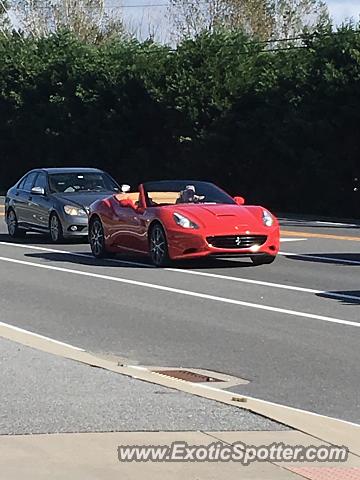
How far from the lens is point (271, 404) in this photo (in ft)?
28.6

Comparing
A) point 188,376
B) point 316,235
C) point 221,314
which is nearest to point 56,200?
point 316,235

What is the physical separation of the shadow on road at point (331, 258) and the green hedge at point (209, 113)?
41.7 feet

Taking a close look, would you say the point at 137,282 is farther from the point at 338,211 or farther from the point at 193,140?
the point at 193,140

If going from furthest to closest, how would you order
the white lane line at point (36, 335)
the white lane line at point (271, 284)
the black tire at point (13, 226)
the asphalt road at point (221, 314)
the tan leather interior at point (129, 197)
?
the black tire at point (13, 226) → the tan leather interior at point (129, 197) → the white lane line at point (271, 284) → the white lane line at point (36, 335) → the asphalt road at point (221, 314)

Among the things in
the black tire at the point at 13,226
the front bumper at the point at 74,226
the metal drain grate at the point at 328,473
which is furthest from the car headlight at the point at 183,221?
the metal drain grate at the point at 328,473

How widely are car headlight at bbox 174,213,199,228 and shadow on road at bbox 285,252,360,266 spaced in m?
2.53

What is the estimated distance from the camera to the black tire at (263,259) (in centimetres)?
1847

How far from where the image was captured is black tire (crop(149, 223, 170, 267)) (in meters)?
18.3

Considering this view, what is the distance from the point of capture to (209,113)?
3731 centimetres

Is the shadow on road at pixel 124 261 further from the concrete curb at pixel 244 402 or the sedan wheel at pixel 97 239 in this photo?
the concrete curb at pixel 244 402

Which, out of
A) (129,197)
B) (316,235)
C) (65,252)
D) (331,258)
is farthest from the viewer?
(316,235)

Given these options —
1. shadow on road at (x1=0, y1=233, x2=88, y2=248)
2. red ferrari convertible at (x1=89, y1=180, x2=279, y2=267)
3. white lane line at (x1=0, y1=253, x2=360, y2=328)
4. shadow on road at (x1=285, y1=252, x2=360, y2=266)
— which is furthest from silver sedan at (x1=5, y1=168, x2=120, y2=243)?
shadow on road at (x1=285, y1=252, x2=360, y2=266)

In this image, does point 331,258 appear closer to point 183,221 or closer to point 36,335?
point 183,221

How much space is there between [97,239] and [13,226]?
543 centimetres
